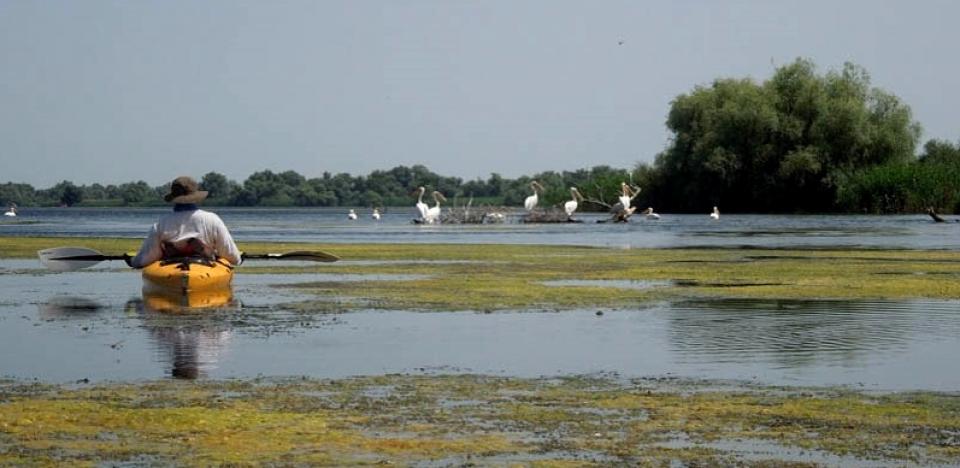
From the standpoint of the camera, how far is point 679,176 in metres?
98.3

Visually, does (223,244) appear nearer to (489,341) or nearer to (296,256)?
(296,256)

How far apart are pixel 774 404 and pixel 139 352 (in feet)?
21.8

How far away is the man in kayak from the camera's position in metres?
22.4

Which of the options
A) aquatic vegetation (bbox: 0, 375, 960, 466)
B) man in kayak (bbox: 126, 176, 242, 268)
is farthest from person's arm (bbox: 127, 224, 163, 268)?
aquatic vegetation (bbox: 0, 375, 960, 466)

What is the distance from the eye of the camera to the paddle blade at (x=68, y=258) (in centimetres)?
2845

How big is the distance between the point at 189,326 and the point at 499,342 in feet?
12.7

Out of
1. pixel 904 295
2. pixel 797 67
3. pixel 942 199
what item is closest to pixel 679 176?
pixel 797 67

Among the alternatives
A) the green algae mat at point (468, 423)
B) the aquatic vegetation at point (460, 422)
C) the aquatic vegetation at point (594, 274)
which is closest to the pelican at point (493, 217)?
the aquatic vegetation at point (594, 274)

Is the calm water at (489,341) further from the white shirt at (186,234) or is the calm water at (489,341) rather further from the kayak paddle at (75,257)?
the kayak paddle at (75,257)

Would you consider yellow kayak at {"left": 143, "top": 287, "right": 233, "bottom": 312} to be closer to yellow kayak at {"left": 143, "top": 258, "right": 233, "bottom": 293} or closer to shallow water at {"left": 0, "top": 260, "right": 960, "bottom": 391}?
yellow kayak at {"left": 143, "top": 258, "right": 233, "bottom": 293}

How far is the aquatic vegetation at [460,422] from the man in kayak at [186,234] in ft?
31.6

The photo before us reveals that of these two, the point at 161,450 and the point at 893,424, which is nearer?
the point at 161,450

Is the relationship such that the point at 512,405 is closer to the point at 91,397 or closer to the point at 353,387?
the point at 353,387

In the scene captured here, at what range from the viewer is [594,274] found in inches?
1142
